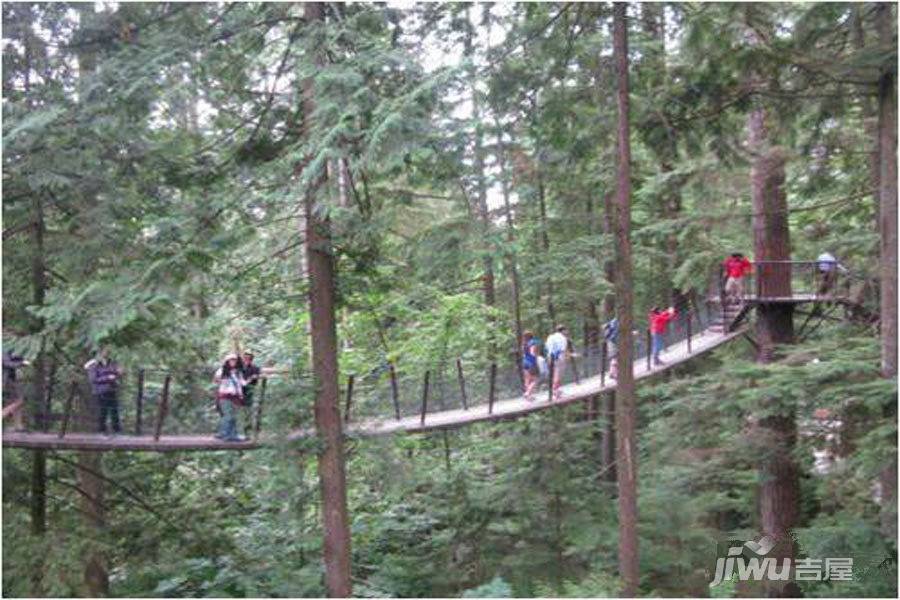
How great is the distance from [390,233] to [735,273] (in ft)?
18.2

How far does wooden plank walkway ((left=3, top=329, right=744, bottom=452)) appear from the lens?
7828 mm

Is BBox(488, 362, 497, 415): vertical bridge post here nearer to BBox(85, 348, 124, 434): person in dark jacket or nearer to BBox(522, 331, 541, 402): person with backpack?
BBox(522, 331, 541, 402): person with backpack

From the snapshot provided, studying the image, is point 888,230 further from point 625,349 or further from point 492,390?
point 492,390

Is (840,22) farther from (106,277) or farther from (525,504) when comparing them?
(106,277)

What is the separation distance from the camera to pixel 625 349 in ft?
23.5

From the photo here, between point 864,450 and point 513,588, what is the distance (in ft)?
15.4

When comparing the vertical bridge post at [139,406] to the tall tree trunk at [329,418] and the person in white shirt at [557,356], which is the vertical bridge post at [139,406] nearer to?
the tall tree trunk at [329,418]

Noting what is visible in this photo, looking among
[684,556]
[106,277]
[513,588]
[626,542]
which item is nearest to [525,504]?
[513,588]

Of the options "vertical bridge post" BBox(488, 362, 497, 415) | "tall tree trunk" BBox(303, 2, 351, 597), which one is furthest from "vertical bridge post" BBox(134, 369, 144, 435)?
"vertical bridge post" BBox(488, 362, 497, 415)

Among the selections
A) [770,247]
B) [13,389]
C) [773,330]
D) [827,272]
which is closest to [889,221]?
[827,272]

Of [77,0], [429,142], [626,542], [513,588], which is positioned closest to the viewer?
[429,142]

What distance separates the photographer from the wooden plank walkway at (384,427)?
7.83 meters

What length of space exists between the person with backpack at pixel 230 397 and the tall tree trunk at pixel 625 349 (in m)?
3.81

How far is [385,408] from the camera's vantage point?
9797mm
